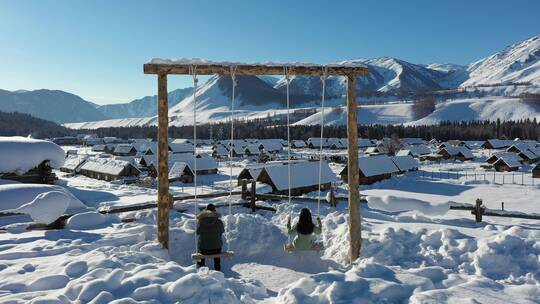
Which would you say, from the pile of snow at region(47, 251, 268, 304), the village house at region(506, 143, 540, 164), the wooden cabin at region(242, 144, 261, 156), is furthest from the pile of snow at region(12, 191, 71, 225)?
the village house at region(506, 143, 540, 164)

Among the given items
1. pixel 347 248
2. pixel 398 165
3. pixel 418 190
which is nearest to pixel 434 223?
pixel 347 248

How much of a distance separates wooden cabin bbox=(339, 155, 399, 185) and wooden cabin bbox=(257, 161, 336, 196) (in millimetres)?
9848

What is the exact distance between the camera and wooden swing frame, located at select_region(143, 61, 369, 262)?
9.64 metres

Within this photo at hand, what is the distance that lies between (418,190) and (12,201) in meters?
37.6

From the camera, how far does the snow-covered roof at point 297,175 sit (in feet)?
110

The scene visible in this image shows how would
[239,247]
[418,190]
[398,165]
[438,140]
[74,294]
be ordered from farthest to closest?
[438,140]
[398,165]
[418,190]
[239,247]
[74,294]

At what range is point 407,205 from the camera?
13.3 meters

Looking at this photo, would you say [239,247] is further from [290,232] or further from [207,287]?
[207,287]

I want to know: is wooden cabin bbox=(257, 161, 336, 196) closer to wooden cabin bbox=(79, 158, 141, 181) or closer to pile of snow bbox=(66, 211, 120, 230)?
pile of snow bbox=(66, 211, 120, 230)

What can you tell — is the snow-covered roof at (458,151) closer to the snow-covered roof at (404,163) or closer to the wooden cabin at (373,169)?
the snow-covered roof at (404,163)

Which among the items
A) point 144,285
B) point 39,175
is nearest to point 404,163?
point 39,175

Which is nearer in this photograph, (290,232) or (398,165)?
(290,232)

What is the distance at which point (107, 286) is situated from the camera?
638 centimetres

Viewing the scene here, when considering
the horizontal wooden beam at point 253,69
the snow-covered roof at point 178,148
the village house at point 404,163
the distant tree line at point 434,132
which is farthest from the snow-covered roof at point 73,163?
the distant tree line at point 434,132
